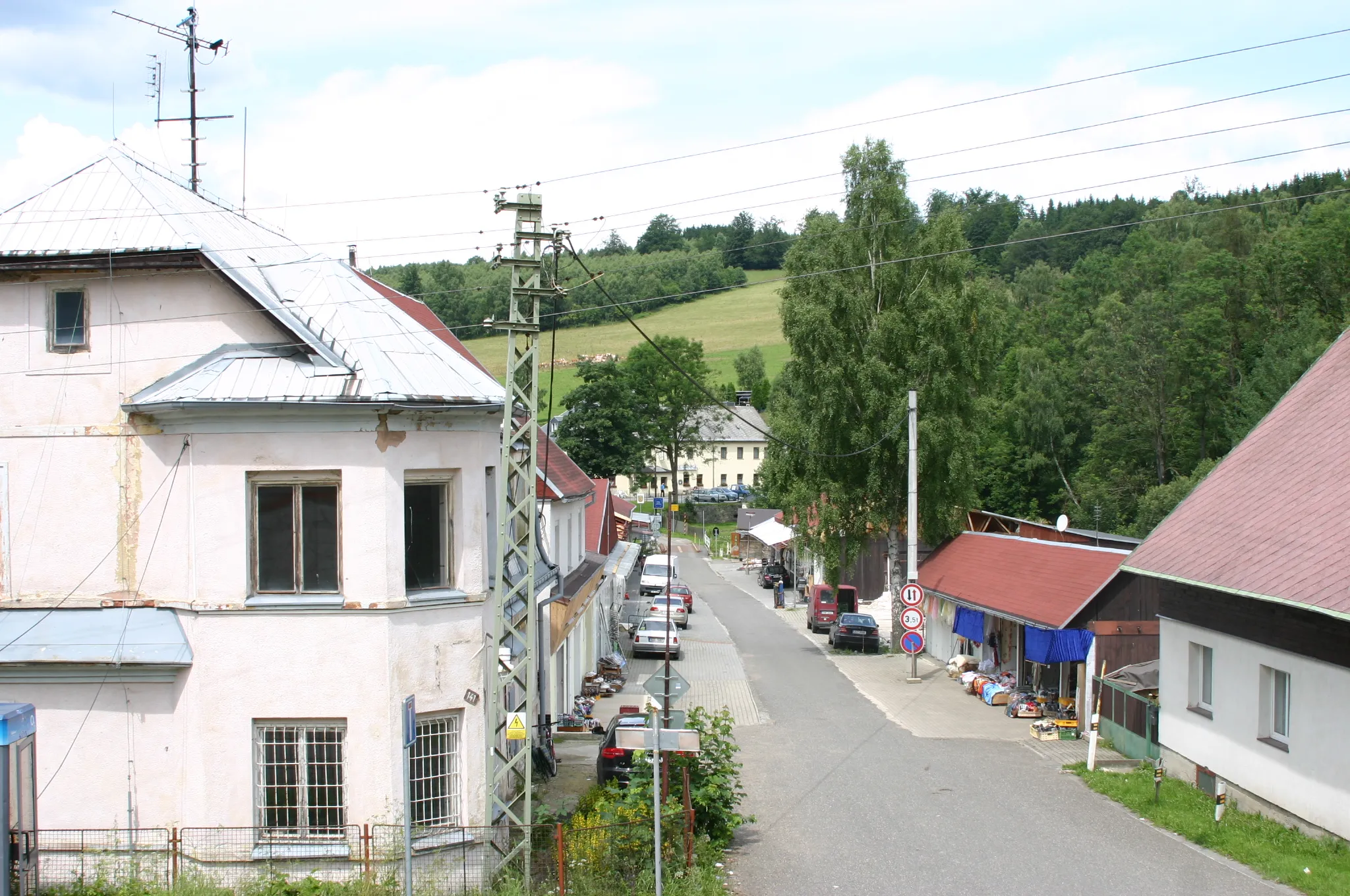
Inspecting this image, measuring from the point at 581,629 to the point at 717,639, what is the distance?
13865 mm

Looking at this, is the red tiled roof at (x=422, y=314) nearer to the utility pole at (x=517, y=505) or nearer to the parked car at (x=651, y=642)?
the utility pole at (x=517, y=505)

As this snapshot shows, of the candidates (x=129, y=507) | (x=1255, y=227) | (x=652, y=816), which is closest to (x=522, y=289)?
(x=129, y=507)

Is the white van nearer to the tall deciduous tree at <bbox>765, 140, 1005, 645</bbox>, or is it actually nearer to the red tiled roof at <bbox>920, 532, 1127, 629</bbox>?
→ the tall deciduous tree at <bbox>765, 140, 1005, 645</bbox>

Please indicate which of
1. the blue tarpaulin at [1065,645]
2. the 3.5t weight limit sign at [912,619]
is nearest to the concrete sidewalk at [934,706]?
the blue tarpaulin at [1065,645]

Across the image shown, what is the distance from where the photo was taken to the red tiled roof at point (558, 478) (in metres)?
24.7

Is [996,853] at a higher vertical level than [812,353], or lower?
lower

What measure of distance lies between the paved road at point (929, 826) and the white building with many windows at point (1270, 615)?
65.0 inches

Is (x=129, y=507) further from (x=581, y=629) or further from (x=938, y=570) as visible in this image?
(x=938, y=570)

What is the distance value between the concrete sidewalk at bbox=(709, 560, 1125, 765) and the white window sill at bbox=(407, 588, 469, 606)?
13.4 meters

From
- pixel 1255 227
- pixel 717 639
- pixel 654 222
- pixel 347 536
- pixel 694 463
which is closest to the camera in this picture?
pixel 347 536

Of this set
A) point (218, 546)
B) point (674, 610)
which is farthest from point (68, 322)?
point (674, 610)

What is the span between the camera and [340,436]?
13.1m

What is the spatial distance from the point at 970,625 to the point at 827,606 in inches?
490

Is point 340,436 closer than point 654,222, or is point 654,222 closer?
point 340,436
